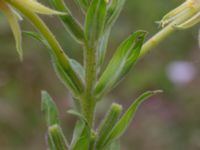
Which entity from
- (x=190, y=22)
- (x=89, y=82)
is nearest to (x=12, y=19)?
(x=89, y=82)

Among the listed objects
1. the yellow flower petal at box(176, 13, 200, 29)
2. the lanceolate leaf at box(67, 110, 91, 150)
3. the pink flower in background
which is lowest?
the pink flower in background

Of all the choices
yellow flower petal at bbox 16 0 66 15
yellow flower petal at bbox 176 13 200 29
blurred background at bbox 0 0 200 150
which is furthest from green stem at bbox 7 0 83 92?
blurred background at bbox 0 0 200 150

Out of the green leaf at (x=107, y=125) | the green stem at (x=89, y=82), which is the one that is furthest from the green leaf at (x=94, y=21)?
the green leaf at (x=107, y=125)

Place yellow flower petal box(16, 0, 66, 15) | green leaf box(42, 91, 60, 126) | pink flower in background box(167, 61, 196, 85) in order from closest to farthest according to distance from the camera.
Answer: yellow flower petal box(16, 0, 66, 15) → green leaf box(42, 91, 60, 126) → pink flower in background box(167, 61, 196, 85)

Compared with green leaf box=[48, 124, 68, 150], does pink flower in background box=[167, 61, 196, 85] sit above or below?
Answer: below

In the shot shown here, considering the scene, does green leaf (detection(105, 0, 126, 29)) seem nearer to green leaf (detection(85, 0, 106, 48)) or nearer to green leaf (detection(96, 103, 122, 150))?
green leaf (detection(85, 0, 106, 48))

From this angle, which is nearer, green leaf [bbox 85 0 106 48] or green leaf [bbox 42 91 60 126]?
green leaf [bbox 85 0 106 48]
